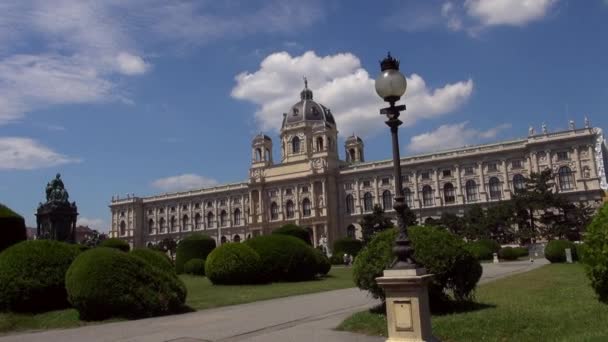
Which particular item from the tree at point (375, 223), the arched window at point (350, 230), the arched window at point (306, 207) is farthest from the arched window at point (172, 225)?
the tree at point (375, 223)

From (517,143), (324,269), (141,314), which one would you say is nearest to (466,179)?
(517,143)

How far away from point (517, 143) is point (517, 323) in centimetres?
6446

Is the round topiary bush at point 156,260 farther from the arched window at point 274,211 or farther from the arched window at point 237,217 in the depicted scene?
the arched window at point 237,217

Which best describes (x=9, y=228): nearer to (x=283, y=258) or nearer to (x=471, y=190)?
(x=283, y=258)

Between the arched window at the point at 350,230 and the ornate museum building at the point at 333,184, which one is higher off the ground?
the ornate museum building at the point at 333,184

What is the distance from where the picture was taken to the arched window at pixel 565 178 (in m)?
63.9

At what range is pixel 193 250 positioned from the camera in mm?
31188

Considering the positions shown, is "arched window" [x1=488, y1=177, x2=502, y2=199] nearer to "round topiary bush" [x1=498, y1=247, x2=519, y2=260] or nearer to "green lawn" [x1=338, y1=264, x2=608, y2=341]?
"round topiary bush" [x1=498, y1=247, x2=519, y2=260]

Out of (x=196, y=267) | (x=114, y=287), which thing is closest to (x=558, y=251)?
(x=196, y=267)

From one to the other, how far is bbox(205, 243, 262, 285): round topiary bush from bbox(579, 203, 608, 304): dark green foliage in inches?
583

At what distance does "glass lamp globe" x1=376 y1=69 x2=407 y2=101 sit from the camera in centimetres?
791

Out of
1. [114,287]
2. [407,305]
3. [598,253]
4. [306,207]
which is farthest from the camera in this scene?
[306,207]

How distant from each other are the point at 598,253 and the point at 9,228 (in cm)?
1795

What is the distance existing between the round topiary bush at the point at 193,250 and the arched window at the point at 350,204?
5078cm
